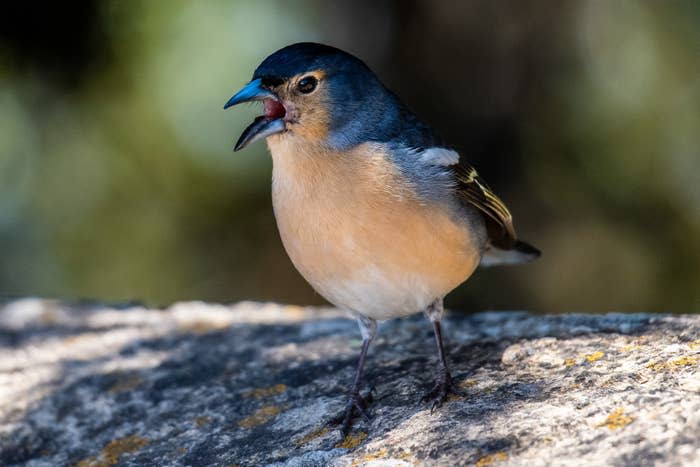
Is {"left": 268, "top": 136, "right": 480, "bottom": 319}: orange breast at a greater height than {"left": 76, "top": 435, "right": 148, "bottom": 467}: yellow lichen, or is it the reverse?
{"left": 268, "top": 136, "right": 480, "bottom": 319}: orange breast

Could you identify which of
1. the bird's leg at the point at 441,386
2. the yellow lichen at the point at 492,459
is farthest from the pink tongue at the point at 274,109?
the yellow lichen at the point at 492,459

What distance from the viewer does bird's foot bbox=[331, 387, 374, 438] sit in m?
3.39

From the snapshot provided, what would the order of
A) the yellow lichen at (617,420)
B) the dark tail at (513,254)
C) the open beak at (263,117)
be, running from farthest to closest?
the dark tail at (513,254)
the open beak at (263,117)
the yellow lichen at (617,420)

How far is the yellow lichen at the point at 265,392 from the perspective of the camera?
3.97 m

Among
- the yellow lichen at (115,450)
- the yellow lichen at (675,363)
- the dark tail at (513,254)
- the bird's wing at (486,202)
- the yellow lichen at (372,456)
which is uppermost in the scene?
the bird's wing at (486,202)

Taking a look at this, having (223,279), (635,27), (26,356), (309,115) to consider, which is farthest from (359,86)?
(223,279)

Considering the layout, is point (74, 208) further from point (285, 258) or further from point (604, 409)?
point (604, 409)

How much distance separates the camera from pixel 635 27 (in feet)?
19.6

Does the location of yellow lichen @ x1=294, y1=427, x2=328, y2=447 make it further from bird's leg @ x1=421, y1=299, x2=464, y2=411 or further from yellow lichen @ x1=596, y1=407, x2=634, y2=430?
yellow lichen @ x1=596, y1=407, x2=634, y2=430

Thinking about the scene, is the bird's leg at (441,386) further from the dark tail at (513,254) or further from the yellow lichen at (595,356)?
the dark tail at (513,254)

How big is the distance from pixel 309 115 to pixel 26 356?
7.31ft

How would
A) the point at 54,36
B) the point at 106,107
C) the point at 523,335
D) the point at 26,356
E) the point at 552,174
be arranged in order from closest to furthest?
the point at 523,335 < the point at 26,356 < the point at 54,36 < the point at 106,107 < the point at 552,174

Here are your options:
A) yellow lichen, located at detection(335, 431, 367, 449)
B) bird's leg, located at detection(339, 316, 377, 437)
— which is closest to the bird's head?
bird's leg, located at detection(339, 316, 377, 437)

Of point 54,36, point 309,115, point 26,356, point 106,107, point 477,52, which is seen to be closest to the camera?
point 309,115
